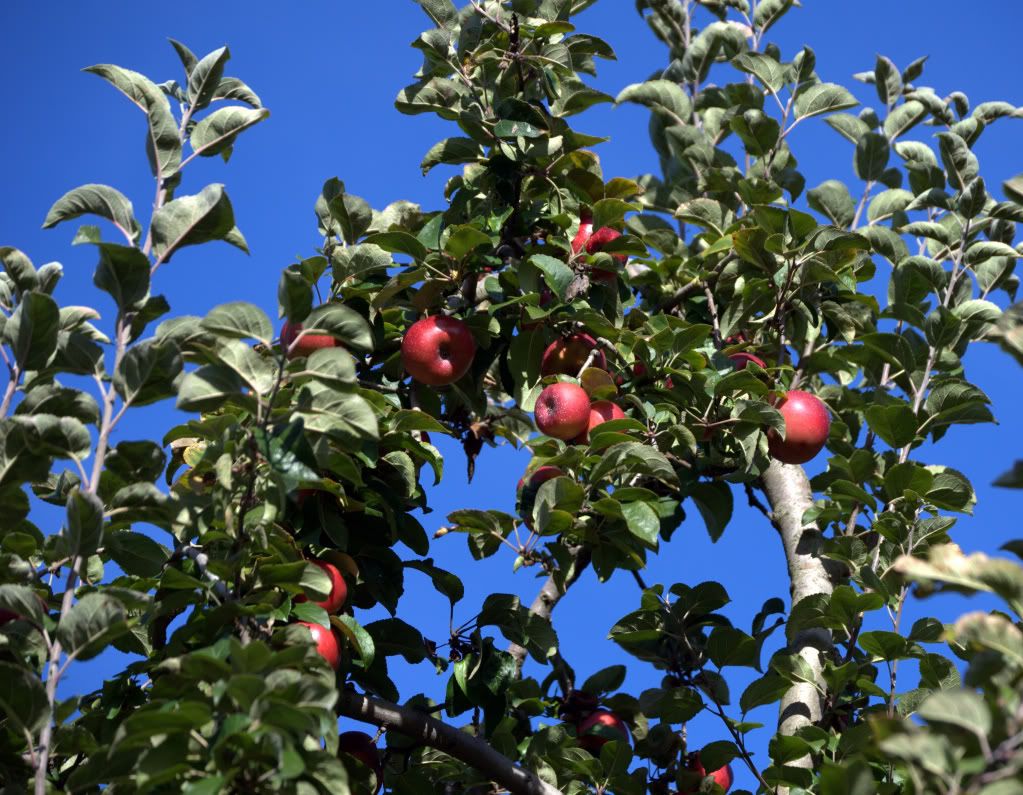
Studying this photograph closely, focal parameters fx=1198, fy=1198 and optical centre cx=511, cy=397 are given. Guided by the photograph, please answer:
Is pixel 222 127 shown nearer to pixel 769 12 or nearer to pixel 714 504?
pixel 714 504

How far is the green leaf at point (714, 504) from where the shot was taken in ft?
10.2

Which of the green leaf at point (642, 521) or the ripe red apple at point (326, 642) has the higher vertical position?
the green leaf at point (642, 521)

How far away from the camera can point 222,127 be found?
7.44 ft

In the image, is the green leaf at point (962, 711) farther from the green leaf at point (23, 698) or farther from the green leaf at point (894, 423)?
the green leaf at point (894, 423)

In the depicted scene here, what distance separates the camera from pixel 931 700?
4.58ft

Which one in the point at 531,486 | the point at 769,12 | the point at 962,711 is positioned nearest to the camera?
the point at 962,711

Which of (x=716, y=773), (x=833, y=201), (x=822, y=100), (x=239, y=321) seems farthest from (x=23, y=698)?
(x=822, y=100)

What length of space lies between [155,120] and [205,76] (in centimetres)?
16

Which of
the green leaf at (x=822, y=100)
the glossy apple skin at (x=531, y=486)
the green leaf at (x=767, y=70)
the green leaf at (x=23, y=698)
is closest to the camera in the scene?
the green leaf at (x=23, y=698)

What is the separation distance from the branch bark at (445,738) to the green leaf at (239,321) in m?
0.89

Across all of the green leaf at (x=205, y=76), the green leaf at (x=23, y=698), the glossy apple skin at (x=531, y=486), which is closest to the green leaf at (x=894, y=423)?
the glossy apple skin at (x=531, y=486)

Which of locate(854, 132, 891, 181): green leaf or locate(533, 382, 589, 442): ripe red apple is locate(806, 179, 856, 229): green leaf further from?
locate(533, 382, 589, 442): ripe red apple

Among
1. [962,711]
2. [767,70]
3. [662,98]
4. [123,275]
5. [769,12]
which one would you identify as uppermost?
[769,12]

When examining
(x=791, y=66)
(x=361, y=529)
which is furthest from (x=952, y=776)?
(x=791, y=66)
